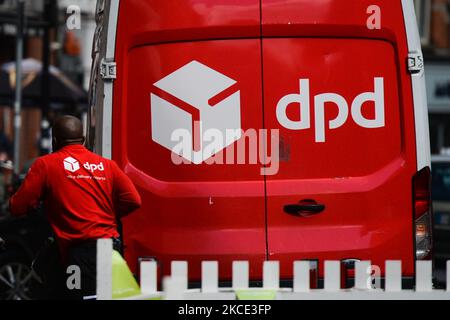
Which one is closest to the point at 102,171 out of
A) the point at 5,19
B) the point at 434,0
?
the point at 5,19

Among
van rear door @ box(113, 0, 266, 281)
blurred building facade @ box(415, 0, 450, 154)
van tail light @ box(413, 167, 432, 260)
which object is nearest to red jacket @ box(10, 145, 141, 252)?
van rear door @ box(113, 0, 266, 281)

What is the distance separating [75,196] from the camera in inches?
272

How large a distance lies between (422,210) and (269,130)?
110 cm

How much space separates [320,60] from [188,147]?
0.98 m

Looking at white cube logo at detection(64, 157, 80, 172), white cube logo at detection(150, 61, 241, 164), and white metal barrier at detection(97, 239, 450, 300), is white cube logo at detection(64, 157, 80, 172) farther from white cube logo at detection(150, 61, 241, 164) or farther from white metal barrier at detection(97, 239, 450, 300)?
white metal barrier at detection(97, 239, 450, 300)

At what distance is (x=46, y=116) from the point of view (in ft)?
66.6

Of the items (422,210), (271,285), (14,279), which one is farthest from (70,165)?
(14,279)

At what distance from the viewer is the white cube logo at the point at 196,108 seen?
24.0 ft

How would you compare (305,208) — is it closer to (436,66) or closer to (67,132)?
(67,132)

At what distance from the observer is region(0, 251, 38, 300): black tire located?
11344mm

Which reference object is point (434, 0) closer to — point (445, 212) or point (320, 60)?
point (445, 212)

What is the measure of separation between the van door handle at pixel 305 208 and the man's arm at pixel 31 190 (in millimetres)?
1501

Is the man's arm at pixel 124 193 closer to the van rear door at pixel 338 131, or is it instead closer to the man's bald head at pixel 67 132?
the man's bald head at pixel 67 132

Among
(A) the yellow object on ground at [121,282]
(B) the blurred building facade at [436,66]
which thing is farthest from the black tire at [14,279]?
(B) the blurred building facade at [436,66]
